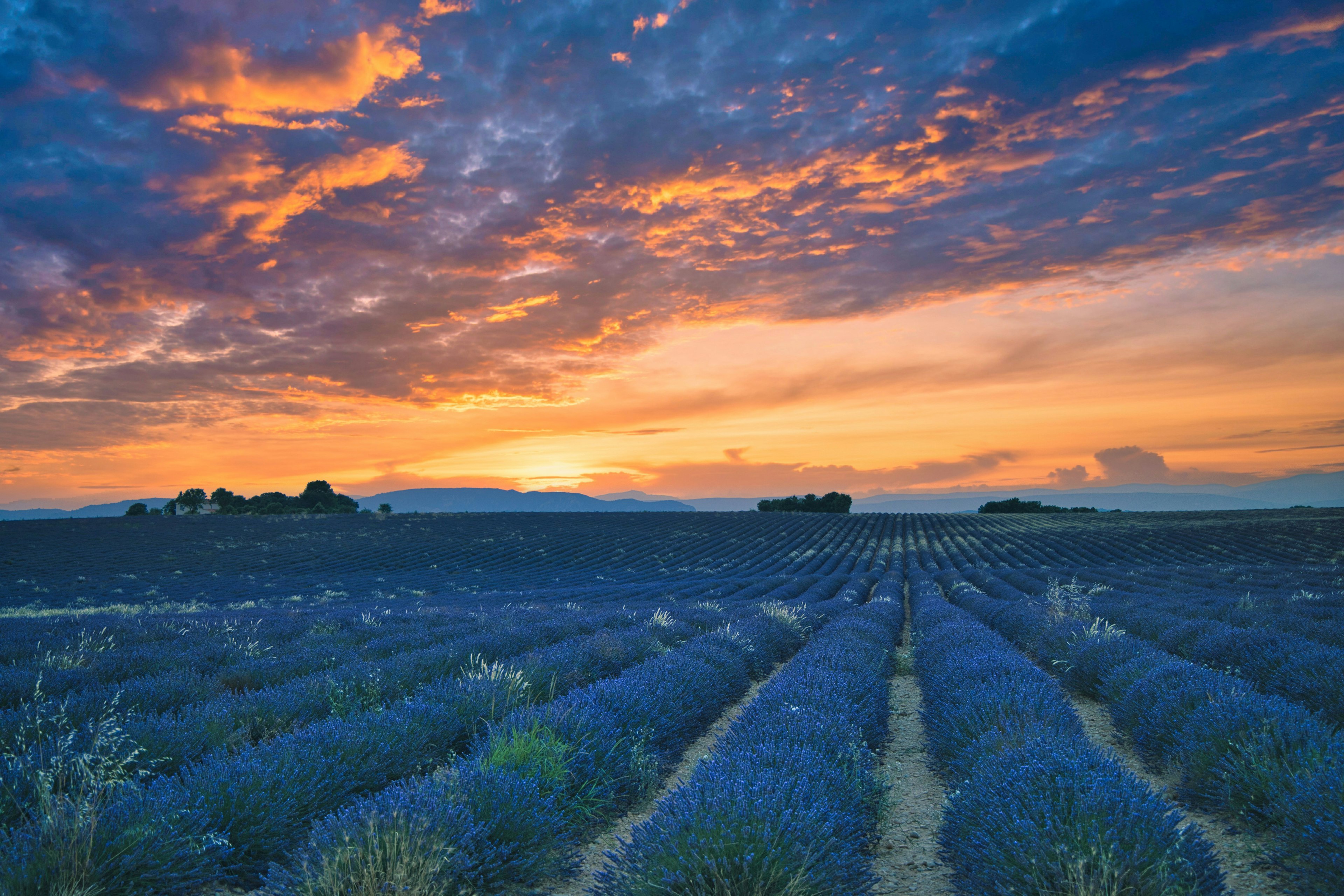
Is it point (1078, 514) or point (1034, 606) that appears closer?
point (1034, 606)

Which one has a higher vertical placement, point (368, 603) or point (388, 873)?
point (388, 873)

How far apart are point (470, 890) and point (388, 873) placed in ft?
1.61

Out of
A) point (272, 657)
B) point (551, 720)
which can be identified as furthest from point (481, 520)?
point (551, 720)

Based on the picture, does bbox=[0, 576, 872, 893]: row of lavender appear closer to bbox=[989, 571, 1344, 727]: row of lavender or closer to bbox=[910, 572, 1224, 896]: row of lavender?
bbox=[910, 572, 1224, 896]: row of lavender

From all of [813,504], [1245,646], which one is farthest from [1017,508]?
[1245,646]

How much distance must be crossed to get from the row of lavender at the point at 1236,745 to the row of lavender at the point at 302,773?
348 cm

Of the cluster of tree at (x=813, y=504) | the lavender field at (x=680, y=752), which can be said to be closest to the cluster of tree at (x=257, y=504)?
the cluster of tree at (x=813, y=504)

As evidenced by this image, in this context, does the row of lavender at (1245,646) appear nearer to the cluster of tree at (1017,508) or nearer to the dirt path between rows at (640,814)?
the dirt path between rows at (640,814)

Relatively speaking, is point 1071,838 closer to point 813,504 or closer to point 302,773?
point 302,773

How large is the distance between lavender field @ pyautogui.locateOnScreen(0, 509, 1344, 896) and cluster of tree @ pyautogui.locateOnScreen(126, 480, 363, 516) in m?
69.6

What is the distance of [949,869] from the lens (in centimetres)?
327

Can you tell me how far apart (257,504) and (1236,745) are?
302 feet

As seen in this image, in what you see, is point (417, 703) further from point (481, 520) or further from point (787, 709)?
point (481, 520)

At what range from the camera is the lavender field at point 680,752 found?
2.53 m
